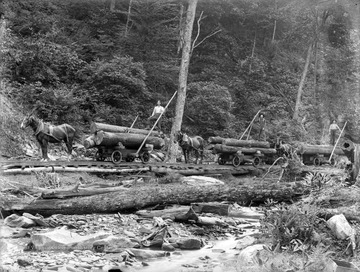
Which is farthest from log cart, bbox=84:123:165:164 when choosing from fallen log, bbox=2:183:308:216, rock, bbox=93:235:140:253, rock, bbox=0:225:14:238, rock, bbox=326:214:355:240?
rock, bbox=326:214:355:240

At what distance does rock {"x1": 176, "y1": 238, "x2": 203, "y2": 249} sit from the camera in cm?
536

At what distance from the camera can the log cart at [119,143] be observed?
12789 millimetres

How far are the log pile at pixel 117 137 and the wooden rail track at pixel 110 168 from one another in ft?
2.17

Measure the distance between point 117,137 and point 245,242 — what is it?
8.08m

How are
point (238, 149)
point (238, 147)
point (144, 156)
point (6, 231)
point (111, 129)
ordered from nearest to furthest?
point (6, 231) → point (111, 129) → point (144, 156) → point (238, 149) → point (238, 147)

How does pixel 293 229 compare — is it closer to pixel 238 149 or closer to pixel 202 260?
pixel 202 260

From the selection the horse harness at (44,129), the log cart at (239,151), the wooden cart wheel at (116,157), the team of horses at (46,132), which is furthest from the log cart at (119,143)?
the log cart at (239,151)

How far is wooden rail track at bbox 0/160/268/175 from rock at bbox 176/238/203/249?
5.62 meters

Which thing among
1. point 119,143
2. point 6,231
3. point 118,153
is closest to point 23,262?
point 6,231

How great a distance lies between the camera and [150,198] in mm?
7672

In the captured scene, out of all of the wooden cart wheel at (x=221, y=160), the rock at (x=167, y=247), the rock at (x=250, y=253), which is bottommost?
the wooden cart wheel at (x=221, y=160)

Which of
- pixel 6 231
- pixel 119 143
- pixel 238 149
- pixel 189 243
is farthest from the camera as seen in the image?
pixel 238 149

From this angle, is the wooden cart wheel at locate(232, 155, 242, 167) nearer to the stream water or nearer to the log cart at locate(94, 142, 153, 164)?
the log cart at locate(94, 142, 153, 164)

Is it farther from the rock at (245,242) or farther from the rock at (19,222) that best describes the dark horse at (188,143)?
the rock at (19,222)
